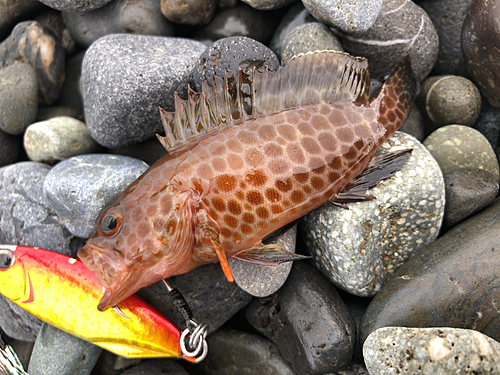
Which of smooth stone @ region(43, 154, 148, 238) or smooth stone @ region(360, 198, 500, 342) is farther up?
smooth stone @ region(43, 154, 148, 238)

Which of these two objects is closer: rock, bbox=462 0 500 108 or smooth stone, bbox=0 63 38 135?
rock, bbox=462 0 500 108

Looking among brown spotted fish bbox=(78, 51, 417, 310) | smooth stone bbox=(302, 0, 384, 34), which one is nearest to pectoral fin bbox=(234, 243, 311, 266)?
brown spotted fish bbox=(78, 51, 417, 310)

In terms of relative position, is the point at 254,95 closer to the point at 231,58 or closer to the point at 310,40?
the point at 231,58

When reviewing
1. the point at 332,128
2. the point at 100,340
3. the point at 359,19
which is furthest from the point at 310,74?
the point at 100,340

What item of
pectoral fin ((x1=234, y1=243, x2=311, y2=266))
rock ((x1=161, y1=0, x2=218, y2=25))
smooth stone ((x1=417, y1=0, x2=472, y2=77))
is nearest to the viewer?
pectoral fin ((x1=234, y1=243, x2=311, y2=266))

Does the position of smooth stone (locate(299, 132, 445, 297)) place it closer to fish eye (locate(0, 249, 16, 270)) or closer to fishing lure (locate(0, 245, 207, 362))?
fishing lure (locate(0, 245, 207, 362))

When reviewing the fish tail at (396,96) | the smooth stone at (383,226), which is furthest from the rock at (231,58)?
the smooth stone at (383,226)

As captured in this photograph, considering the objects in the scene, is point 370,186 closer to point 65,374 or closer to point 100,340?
point 100,340
